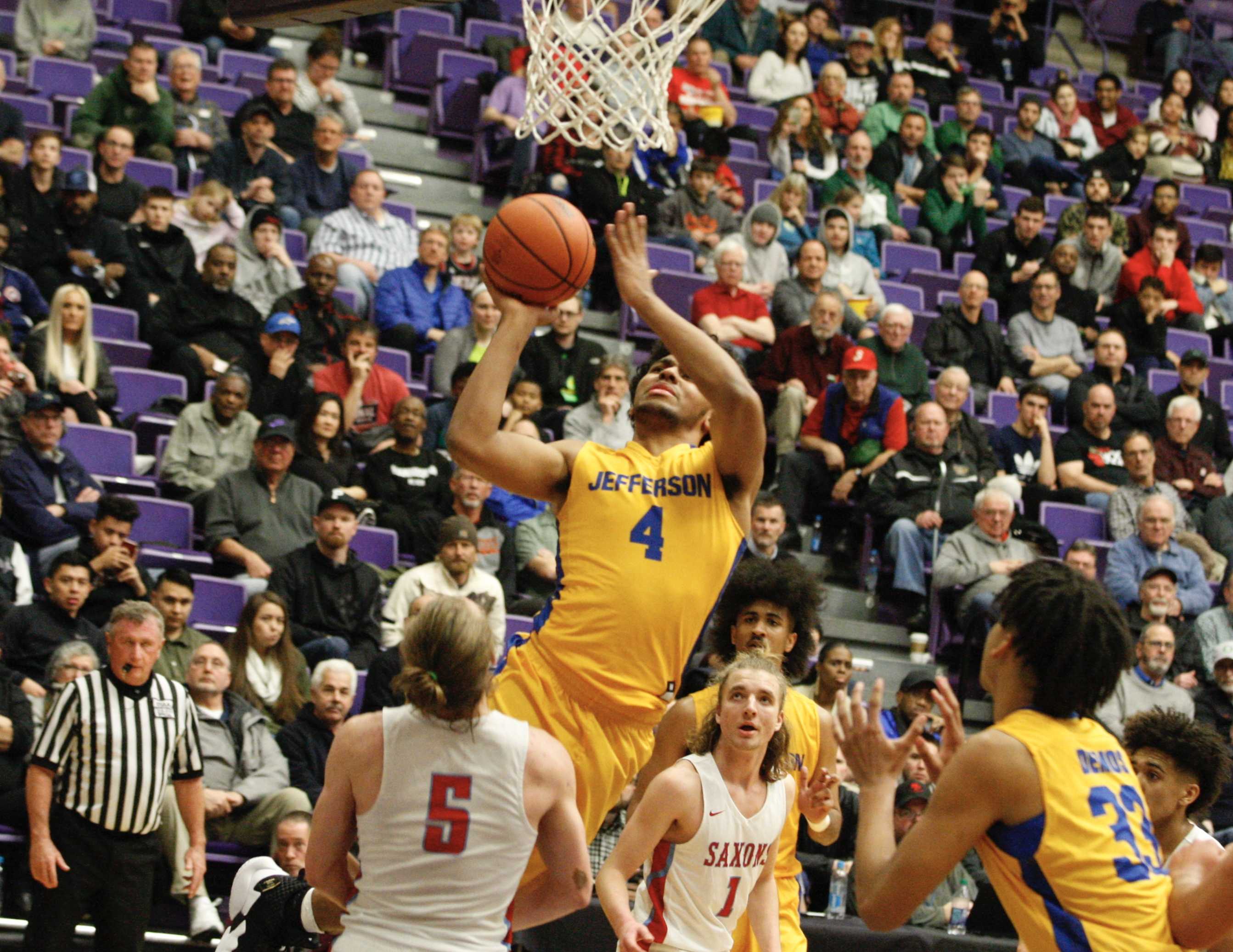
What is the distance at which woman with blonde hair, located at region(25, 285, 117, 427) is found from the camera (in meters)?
9.16

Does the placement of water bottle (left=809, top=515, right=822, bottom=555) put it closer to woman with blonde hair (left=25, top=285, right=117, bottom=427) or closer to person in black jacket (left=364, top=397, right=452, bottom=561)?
person in black jacket (left=364, top=397, right=452, bottom=561)

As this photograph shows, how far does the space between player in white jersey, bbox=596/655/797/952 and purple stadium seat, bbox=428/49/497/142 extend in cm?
972

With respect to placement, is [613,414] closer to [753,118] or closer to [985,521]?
[985,521]

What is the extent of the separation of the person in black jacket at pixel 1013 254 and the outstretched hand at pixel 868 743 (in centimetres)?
1048

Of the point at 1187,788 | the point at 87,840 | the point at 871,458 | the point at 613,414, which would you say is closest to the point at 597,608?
the point at 1187,788

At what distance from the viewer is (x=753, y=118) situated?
14.7 m

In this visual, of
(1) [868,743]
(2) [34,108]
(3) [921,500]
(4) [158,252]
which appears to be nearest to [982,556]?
(3) [921,500]

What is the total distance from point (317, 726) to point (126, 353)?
3.44 meters

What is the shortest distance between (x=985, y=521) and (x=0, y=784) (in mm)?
5754

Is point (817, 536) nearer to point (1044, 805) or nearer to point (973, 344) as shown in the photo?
point (973, 344)

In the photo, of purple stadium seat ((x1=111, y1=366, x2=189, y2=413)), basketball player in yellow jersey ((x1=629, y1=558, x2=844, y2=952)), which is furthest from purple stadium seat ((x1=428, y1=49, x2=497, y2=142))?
basketball player in yellow jersey ((x1=629, y1=558, x2=844, y2=952))

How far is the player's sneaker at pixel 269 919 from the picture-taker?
4.48 meters

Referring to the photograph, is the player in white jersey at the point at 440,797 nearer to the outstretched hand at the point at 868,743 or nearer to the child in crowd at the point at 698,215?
the outstretched hand at the point at 868,743

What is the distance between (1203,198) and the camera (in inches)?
631
